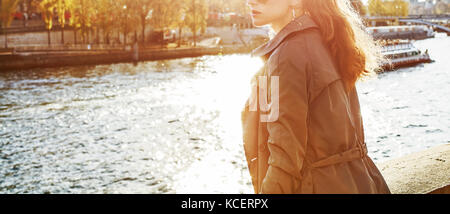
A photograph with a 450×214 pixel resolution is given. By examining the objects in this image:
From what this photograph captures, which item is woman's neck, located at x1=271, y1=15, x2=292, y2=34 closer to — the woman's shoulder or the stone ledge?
the woman's shoulder

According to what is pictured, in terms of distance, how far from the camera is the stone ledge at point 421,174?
3613mm

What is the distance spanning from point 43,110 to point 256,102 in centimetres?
2376

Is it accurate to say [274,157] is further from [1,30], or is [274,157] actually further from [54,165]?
[1,30]

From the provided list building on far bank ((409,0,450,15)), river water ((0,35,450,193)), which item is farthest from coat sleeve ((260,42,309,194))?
building on far bank ((409,0,450,15))

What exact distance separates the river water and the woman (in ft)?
0.62

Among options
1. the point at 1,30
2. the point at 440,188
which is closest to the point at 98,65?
the point at 1,30

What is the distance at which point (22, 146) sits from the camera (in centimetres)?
1775

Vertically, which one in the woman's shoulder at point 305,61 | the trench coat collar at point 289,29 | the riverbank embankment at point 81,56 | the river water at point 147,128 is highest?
the trench coat collar at point 289,29

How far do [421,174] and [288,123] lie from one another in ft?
8.32

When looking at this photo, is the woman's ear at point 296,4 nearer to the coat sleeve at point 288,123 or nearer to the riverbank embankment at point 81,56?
the coat sleeve at point 288,123

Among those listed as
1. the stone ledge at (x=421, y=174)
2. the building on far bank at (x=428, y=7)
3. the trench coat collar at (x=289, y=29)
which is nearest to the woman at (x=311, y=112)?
the trench coat collar at (x=289, y=29)

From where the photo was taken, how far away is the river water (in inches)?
567

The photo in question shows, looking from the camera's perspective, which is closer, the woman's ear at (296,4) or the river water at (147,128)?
the woman's ear at (296,4)

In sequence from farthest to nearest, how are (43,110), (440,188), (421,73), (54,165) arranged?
(421,73) < (43,110) < (54,165) < (440,188)
